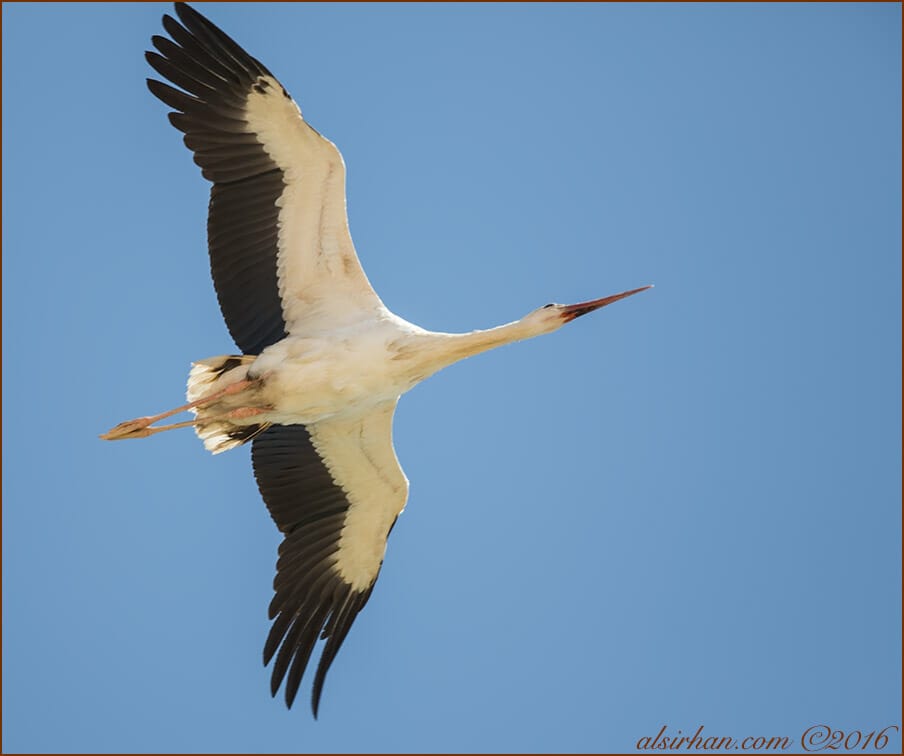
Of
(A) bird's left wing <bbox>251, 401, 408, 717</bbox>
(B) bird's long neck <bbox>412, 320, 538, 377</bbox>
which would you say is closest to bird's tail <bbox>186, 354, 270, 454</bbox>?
(A) bird's left wing <bbox>251, 401, 408, 717</bbox>

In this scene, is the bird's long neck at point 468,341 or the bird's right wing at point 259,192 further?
the bird's right wing at point 259,192

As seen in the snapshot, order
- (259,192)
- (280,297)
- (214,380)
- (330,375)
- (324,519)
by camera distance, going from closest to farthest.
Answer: (330,375), (214,380), (259,192), (280,297), (324,519)

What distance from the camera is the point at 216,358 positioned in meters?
A: 10.8

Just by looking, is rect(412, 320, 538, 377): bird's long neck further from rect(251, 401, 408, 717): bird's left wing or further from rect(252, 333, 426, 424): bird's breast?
rect(251, 401, 408, 717): bird's left wing

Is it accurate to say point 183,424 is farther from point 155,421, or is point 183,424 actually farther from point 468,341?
point 468,341

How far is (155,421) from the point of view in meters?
10.7

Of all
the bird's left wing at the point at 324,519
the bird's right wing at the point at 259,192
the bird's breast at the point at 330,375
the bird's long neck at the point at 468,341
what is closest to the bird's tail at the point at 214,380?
the bird's breast at the point at 330,375

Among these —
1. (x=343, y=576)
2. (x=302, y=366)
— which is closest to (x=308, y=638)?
(x=343, y=576)

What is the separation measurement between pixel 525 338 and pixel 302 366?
1.57 meters

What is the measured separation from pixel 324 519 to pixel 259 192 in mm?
2594

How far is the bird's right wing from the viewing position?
427 inches

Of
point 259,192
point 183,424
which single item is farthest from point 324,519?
point 259,192

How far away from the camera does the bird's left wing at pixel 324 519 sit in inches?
456

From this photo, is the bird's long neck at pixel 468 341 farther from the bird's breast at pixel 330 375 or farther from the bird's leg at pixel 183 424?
the bird's leg at pixel 183 424
